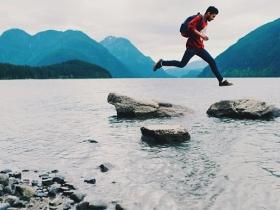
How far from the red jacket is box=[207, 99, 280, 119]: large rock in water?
83.5 feet

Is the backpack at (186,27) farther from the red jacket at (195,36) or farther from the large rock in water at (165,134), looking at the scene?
the large rock in water at (165,134)

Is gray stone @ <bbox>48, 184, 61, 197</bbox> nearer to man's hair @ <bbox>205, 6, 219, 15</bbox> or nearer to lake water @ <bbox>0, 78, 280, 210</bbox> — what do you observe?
lake water @ <bbox>0, 78, 280, 210</bbox>

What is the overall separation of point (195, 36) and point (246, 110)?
25.9 metres

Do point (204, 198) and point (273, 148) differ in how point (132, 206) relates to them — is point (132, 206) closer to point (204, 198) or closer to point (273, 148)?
point (204, 198)

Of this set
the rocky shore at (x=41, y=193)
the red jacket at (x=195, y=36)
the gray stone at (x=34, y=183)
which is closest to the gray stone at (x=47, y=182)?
the rocky shore at (x=41, y=193)

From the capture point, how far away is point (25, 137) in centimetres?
2938

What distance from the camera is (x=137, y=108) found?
133 feet

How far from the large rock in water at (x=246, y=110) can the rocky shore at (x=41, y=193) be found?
2605cm

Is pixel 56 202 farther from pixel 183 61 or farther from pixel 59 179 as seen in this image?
pixel 183 61

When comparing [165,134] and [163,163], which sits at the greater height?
[165,134]

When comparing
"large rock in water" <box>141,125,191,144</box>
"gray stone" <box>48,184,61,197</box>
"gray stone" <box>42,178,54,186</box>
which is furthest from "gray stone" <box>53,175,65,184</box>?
"large rock in water" <box>141,125,191,144</box>

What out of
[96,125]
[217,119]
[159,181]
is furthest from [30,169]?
[217,119]

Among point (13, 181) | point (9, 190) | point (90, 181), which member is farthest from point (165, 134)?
point (9, 190)

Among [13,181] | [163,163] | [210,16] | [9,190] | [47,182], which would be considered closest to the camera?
[210,16]
